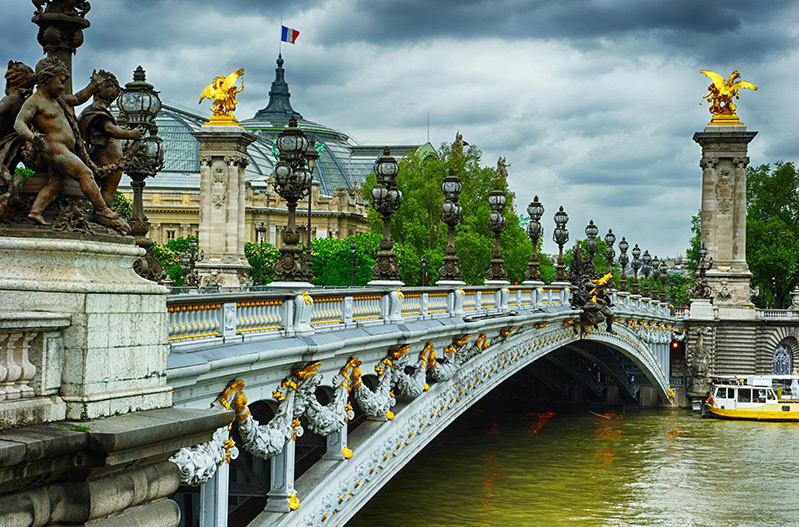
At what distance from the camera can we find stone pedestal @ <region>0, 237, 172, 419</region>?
7.98 metres

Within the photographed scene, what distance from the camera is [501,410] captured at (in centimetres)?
5356

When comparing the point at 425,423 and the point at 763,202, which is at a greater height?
the point at 763,202

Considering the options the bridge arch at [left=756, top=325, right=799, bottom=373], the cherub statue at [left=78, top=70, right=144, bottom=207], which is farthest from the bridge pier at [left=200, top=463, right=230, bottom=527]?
the bridge arch at [left=756, top=325, right=799, bottom=373]

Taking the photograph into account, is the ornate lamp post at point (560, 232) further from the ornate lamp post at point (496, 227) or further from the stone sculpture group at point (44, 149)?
the stone sculpture group at point (44, 149)

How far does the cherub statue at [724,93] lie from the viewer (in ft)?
222

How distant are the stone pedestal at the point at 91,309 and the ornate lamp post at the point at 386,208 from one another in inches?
498

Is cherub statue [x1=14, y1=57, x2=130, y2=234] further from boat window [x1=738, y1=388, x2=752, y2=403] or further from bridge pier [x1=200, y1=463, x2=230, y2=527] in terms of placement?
boat window [x1=738, y1=388, x2=752, y2=403]

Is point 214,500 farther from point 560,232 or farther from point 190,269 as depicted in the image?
point 190,269

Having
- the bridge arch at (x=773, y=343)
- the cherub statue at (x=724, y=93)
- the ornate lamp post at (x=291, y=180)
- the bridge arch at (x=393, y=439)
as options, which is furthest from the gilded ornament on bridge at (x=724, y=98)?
the ornate lamp post at (x=291, y=180)

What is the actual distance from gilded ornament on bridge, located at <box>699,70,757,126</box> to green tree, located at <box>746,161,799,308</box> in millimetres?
14811

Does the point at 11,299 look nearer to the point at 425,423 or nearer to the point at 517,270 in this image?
the point at 425,423

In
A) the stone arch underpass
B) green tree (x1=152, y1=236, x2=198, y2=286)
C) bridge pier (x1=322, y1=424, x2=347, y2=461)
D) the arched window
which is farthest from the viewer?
the arched window

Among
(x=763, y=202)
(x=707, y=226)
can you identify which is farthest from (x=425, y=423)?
(x=763, y=202)

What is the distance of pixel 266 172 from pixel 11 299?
95.5m
